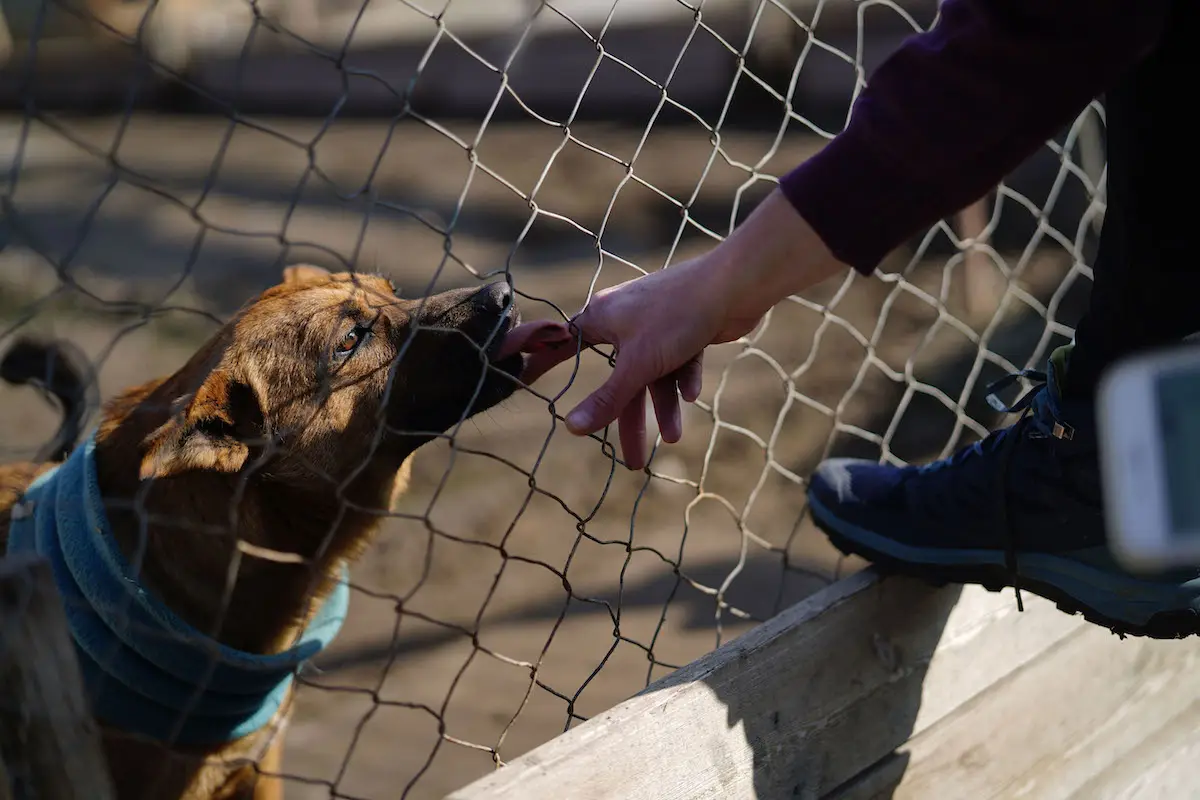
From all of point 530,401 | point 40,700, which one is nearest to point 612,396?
point 40,700

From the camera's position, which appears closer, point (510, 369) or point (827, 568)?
point (510, 369)

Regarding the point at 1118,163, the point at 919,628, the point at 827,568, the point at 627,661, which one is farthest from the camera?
the point at 827,568

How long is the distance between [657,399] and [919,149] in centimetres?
61

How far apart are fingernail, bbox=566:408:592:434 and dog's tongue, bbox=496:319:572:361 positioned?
0.25m

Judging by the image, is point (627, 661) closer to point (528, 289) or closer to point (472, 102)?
point (528, 289)

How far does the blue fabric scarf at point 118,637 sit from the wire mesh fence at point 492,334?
95 mm

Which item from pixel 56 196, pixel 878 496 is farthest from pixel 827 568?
pixel 56 196

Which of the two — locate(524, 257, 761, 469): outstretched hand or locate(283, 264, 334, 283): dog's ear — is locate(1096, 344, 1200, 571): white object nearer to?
locate(524, 257, 761, 469): outstretched hand

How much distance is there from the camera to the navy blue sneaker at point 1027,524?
72.2 inches

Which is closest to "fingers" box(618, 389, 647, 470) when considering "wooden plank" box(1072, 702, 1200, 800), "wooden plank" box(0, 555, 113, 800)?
"wooden plank" box(0, 555, 113, 800)

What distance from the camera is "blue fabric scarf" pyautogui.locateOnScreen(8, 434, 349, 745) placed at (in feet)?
6.03

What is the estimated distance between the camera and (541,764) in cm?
153

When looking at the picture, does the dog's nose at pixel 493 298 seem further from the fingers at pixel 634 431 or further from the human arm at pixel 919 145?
the human arm at pixel 919 145

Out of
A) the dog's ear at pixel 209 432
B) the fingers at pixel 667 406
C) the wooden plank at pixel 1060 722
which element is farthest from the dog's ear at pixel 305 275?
the wooden plank at pixel 1060 722
